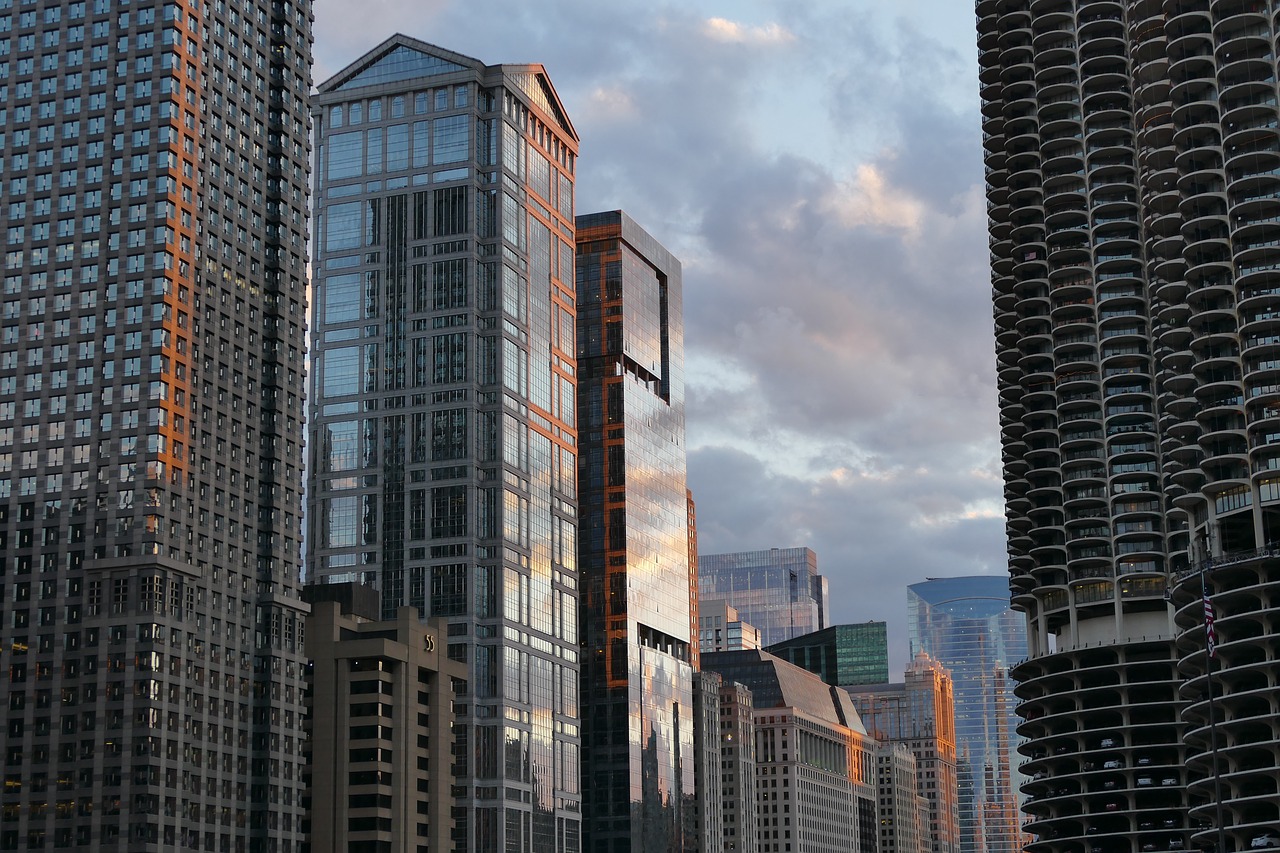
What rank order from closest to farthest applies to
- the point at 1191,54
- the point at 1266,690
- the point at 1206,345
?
the point at 1266,690 → the point at 1206,345 → the point at 1191,54

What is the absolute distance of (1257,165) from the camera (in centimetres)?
18275

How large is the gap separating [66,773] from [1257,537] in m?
122

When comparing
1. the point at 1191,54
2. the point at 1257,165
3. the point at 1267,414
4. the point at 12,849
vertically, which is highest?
the point at 1191,54

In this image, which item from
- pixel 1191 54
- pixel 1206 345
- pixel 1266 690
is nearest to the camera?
pixel 1266 690

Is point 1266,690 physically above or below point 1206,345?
below

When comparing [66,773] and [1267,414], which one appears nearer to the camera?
[1267,414]

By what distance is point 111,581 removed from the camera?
193 metres

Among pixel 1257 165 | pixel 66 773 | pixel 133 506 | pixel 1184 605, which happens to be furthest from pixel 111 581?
pixel 1257 165

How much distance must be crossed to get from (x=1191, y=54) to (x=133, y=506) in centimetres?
12313

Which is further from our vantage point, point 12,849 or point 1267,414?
point 12,849

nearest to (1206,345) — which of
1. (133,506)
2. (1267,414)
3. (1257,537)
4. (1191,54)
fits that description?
(1267,414)

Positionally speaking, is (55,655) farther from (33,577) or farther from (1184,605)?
(1184,605)

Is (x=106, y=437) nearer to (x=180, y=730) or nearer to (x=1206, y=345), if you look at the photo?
(x=180, y=730)

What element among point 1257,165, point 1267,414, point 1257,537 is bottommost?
point 1257,537
